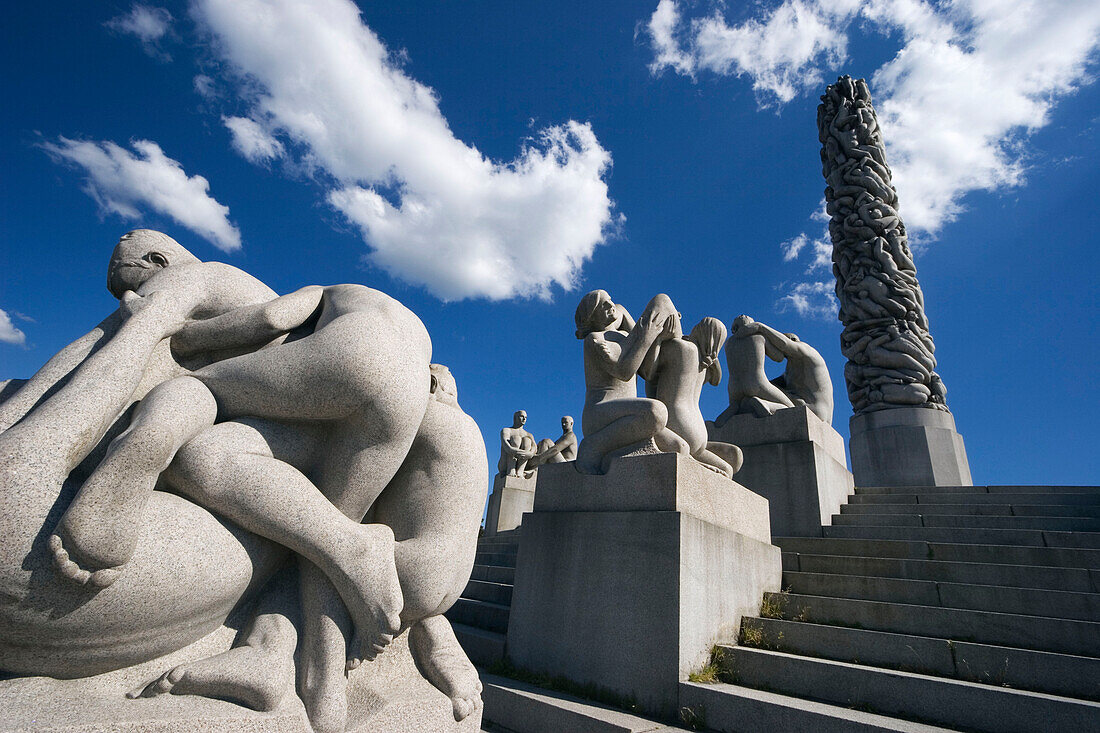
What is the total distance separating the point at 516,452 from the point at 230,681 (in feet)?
53.4

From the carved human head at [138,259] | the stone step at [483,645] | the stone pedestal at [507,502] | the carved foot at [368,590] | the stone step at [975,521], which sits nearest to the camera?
the carved foot at [368,590]

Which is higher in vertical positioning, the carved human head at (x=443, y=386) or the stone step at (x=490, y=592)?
the carved human head at (x=443, y=386)

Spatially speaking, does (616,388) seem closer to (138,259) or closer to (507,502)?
(138,259)

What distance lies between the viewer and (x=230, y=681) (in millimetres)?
1986

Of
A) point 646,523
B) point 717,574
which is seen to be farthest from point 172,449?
point 717,574

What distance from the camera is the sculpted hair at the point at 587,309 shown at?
5758 mm

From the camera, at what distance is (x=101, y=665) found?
194cm

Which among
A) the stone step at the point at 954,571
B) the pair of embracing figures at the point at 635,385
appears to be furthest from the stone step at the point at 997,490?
the pair of embracing figures at the point at 635,385

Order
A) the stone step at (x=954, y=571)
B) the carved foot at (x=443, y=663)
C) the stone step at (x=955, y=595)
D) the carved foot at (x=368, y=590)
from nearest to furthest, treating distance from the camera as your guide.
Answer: the carved foot at (x=368, y=590), the carved foot at (x=443, y=663), the stone step at (x=955, y=595), the stone step at (x=954, y=571)

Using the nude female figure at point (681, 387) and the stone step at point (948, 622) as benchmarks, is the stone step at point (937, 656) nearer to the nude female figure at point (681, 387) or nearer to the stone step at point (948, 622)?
the stone step at point (948, 622)

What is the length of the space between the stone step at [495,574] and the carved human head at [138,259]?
545cm

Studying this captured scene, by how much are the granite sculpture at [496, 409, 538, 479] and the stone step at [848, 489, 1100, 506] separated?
10891mm

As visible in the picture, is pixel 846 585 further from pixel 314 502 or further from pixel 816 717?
pixel 314 502

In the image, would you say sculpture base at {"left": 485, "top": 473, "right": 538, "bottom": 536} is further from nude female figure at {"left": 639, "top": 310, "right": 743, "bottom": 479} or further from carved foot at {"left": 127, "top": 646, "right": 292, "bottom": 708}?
carved foot at {"left": 127, "top": 646, "right": 292, "bottom": 708}
